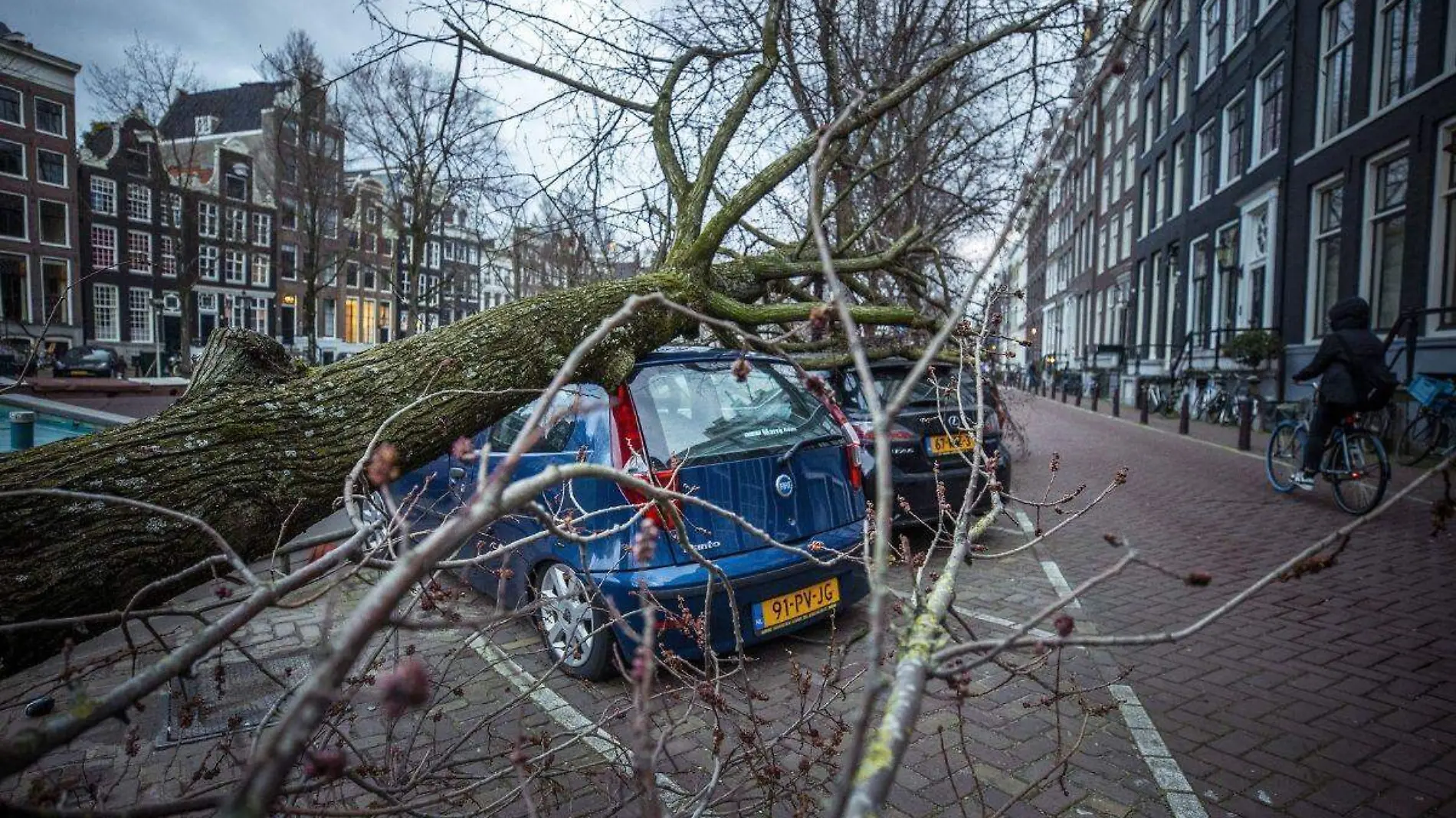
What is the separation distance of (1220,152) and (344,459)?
2456 cm

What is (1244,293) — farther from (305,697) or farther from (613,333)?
(305,697)

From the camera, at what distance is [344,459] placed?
2.77 metres

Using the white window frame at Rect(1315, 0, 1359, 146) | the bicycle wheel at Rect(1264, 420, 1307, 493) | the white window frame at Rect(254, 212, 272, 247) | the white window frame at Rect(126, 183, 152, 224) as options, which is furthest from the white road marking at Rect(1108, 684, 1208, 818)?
the white window frame at Rect(254, 212, 272, 247)

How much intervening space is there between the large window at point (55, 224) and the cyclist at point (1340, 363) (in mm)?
49368

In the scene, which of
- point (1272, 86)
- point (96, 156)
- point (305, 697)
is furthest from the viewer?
point (96, 156)

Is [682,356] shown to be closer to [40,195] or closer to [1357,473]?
[1357,473]

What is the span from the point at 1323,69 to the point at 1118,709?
16.6 m

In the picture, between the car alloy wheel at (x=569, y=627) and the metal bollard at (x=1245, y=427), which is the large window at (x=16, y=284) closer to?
the car alloy wheel at (x=569, y=627)

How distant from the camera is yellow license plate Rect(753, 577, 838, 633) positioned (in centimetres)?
365

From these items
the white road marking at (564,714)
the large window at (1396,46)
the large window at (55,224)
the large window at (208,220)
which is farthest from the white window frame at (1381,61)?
the large window at (208,220)

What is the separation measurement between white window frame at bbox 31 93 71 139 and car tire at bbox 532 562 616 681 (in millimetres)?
45383

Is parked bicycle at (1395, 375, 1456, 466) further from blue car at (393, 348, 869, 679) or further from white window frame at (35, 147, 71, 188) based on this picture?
white window frame at (35, 147, 71, 188)

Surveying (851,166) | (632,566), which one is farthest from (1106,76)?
(632,566)

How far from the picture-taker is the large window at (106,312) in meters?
41.7
